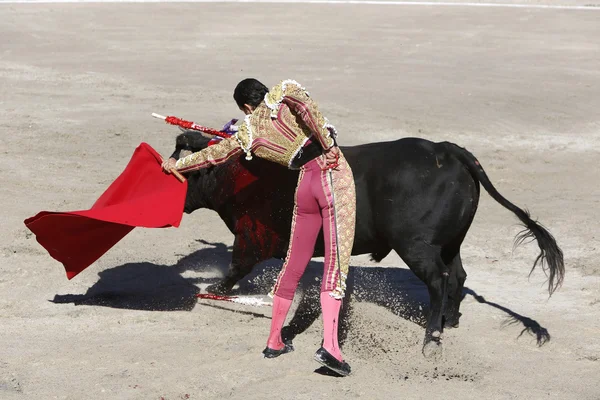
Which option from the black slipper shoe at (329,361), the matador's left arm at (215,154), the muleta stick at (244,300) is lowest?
the muleta stick at (244,300)

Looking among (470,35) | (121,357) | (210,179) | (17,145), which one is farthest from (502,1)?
(121,357)

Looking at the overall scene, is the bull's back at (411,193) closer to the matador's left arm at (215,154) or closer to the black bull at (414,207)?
the black bull at (414,207)

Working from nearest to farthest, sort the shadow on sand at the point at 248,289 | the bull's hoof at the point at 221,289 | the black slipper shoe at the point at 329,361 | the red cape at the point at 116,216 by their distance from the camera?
the black slipper shoe at the point at 329,361 → the red cape at the point at 116,216 → the shadow on sand at the point at 248,289 → the bull's hoof at the point at 221,289

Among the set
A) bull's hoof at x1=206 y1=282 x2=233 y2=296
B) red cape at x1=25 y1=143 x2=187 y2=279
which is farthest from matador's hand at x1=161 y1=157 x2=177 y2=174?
bull's hoof at x1=206 y1=282 x2=233 y2=296

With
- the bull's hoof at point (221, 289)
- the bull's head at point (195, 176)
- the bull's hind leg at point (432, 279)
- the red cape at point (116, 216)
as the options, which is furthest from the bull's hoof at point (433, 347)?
the bull's head at point (195, 176)

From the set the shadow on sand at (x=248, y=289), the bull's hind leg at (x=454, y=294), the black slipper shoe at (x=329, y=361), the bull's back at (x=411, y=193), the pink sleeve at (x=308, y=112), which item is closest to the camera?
the pink sleeve at (x=308, y=112)

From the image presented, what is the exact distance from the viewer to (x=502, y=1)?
1786 cm

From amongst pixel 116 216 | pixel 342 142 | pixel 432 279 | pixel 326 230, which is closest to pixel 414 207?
pixel 432 279

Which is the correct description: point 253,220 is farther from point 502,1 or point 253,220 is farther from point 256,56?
point 502,1

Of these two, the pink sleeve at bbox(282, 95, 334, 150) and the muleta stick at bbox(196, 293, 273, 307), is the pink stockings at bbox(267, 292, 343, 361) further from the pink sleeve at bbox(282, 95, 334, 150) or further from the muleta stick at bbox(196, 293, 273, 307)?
the muleta stick at bbox(196, 293, 273, 307)

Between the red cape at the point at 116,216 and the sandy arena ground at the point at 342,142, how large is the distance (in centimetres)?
42

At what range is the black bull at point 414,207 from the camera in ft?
17.2

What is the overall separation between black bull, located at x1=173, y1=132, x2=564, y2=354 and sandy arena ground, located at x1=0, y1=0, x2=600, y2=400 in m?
0.44

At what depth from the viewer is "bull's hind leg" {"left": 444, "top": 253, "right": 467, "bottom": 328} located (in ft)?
19.0
